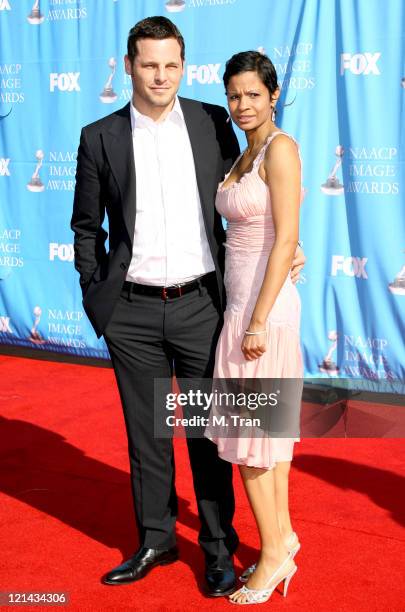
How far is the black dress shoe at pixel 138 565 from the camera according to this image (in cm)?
286

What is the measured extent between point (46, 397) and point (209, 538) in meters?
2.62

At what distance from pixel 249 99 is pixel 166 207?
43cm

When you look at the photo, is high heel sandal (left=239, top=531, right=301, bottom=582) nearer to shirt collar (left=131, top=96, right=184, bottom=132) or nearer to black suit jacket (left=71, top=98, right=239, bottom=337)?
black suit jacket (left=71, top=98, right=239, bottom=337)

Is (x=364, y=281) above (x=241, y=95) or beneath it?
beneath

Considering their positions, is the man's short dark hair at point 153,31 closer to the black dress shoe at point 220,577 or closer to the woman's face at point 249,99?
the woman's face at point 249,99

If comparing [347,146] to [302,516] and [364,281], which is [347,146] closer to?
[364,281]

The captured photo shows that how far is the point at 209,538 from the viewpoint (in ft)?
9.34

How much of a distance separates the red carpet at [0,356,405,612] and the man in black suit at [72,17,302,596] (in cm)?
16

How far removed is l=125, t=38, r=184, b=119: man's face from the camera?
2.58 m

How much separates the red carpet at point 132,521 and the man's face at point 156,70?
1.62 meters

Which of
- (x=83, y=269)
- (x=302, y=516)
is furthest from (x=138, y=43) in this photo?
(x=302, y=516)

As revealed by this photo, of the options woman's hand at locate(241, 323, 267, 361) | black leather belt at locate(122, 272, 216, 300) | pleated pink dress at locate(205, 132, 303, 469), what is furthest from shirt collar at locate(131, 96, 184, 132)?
woman's hand at locate(241, 323, 267, 361)

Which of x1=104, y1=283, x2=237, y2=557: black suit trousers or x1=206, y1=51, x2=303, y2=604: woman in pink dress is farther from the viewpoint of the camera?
x1=104, y1=283, x2=237, y2=557: black suit trousers

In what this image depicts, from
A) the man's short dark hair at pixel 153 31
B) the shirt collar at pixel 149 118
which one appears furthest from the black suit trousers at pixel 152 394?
the man's short dark hair at pixel 153 31
